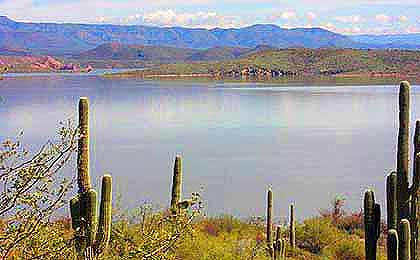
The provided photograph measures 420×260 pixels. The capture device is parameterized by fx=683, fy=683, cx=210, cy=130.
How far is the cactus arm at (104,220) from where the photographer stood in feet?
24.9

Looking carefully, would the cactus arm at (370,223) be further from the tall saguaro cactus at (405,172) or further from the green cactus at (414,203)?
the green cactus at (414,203)

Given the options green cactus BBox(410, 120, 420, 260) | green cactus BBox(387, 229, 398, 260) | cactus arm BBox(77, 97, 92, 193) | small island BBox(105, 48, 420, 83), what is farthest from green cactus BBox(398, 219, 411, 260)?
small island BBox(105, 48, 420, 83)

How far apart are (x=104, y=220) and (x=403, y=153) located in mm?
4326

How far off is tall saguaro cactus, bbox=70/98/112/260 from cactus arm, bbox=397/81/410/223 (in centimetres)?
411

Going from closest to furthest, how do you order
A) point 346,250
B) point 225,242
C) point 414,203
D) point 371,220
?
1. point 371,220
2. point 414,203
3. point 225,242
4. point 346,250

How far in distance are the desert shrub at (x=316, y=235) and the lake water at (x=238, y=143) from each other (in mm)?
4975

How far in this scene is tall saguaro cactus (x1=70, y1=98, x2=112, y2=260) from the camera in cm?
737

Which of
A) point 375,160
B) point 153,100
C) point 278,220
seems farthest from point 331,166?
point 153,100

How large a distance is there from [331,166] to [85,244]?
27.2 m

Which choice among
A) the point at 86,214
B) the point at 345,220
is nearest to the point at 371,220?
the point at 86,214

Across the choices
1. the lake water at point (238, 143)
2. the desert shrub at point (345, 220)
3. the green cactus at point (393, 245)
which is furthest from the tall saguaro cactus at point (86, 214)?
the desert shrub at point (345, 220)

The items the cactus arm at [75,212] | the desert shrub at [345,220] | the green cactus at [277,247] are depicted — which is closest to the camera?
the cactus arm at [75,212]

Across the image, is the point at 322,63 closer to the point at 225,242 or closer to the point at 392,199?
the point at 225,242

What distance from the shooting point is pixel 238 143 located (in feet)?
135
